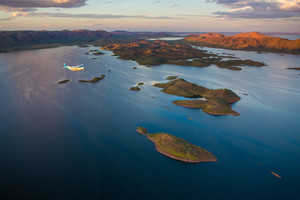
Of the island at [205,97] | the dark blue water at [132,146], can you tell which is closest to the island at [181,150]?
the dark blue water at [132,146]

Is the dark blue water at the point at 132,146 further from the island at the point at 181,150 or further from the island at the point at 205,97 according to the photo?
the island at the point at 205,97

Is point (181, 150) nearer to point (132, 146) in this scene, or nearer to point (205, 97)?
point (132, 146)

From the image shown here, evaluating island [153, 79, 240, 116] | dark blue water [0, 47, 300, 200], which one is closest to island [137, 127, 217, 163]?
dark blue water [0, 47, 300, 200]

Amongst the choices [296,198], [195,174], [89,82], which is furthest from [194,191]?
[89,82]

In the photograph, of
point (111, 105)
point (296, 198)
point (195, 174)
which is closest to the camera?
point (296, 198)

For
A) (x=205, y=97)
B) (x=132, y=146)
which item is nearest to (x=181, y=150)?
(x=132, y=146)

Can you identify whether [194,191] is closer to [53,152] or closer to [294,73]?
[53,152]

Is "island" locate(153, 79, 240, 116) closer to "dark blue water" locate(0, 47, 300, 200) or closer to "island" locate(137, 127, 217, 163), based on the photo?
"dark blue water" locate(0, 47, 300, 200)
